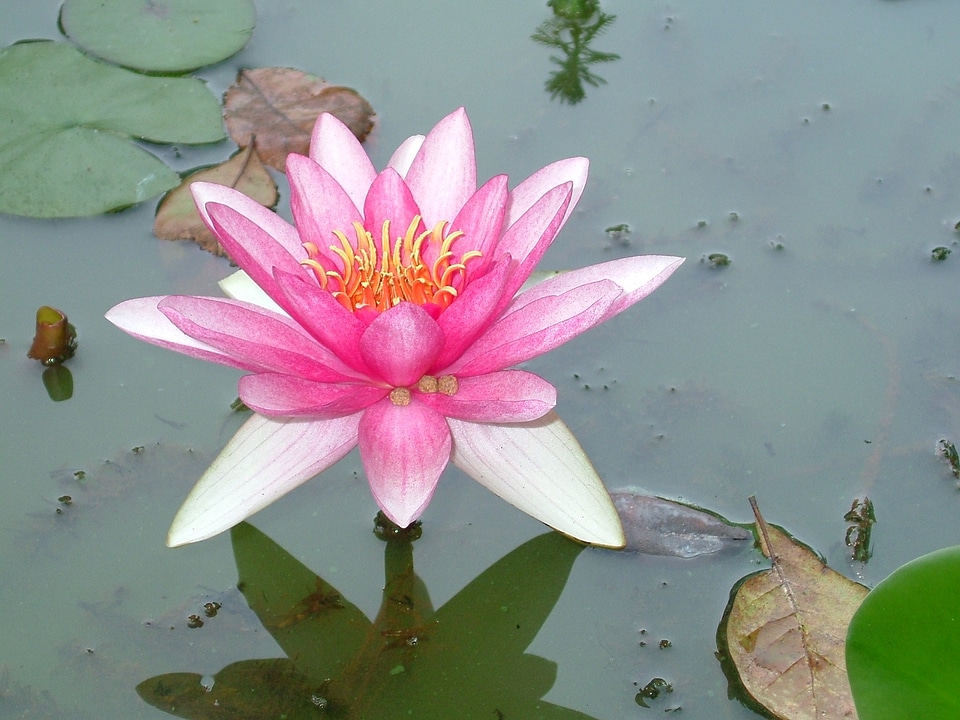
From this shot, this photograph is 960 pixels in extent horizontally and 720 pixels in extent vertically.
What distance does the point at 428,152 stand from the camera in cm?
229

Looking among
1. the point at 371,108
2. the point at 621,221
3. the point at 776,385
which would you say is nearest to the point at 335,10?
the point at 371,108

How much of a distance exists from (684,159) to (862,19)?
1107 mm

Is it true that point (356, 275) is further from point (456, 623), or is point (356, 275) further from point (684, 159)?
point (684, 159)

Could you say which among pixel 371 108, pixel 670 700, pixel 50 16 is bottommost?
pixel 670 700

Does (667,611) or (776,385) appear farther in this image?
(776,385)

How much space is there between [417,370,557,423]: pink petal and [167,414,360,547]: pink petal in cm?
23

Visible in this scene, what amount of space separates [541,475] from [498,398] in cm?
23

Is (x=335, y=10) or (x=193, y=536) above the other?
(x=335, y=10)

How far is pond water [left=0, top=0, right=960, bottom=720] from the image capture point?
225cm

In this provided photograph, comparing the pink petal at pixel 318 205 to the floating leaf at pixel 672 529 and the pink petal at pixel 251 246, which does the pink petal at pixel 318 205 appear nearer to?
the pink petal at pixel 251 246

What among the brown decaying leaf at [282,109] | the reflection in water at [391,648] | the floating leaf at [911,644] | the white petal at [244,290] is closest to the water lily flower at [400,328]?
the white petal at [244,290]

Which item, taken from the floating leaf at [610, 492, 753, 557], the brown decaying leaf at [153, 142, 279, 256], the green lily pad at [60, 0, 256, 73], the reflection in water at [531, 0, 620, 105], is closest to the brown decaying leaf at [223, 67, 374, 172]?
the brown decaying leaf at [153, 142, 279, 256]

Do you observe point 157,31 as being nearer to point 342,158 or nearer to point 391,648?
point 342,158

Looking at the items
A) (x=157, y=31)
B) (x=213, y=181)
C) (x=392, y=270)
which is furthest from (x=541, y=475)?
(x=157, y=31)
